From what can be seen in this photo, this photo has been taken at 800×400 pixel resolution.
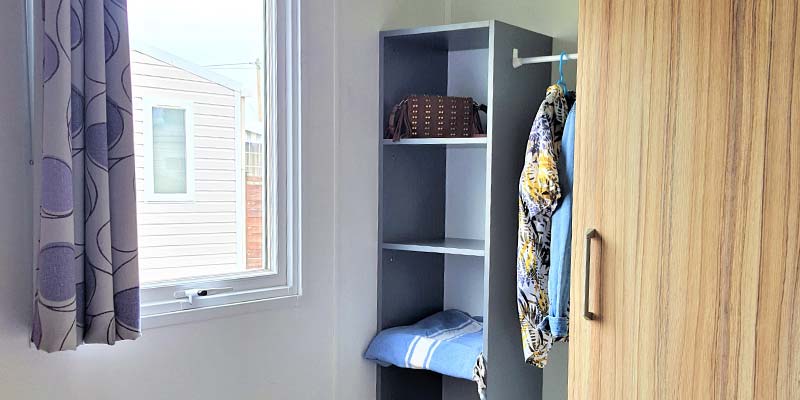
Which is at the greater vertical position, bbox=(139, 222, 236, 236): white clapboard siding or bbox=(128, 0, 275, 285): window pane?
bbox=(128, 0, 275, 285): window pane

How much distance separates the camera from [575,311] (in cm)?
183

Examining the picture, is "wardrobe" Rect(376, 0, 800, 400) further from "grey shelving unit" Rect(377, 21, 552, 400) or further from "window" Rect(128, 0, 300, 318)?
"window" Rect(128, 0, 300, 318)

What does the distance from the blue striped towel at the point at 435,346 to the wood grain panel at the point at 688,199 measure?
53cm

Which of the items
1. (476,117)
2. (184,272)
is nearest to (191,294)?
(184,272)

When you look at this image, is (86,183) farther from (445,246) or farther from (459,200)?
(459,200)

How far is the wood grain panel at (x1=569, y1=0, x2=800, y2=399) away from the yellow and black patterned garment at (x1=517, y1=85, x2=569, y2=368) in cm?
33

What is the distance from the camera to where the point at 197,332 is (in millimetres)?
2035

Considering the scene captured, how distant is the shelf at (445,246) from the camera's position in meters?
2.40

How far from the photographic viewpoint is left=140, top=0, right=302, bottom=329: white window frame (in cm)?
223

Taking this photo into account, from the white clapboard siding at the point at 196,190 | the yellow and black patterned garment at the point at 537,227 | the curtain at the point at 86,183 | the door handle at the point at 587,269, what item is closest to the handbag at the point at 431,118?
the yellow and black patterned garment at the point at 537,227

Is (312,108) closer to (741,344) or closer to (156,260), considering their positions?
(156,260)

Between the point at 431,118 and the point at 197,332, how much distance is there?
3.32 ft

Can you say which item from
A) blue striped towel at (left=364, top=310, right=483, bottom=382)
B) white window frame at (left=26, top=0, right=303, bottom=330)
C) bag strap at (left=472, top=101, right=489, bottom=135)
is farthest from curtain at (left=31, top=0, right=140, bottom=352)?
bag strap at (left=472, top=101, right=489, bottom=135)

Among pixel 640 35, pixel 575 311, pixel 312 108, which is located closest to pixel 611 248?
pixel 575 311
